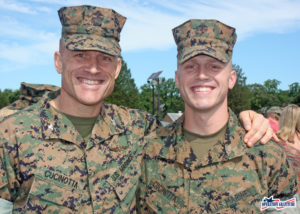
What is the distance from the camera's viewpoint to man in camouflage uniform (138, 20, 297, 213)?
10.3 ft

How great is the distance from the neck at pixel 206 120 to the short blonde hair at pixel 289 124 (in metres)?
3.21

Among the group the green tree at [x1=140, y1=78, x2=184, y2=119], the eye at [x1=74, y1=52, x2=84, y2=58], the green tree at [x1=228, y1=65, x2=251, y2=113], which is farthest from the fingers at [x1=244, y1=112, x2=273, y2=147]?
the green tree at [x1=140, y1=78, x2=184, y2=119]

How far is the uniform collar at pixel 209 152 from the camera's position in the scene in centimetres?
318

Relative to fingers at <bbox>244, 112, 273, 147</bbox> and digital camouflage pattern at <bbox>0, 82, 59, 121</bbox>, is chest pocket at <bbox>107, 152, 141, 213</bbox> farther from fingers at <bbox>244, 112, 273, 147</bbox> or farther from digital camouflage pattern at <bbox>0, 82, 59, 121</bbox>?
digital camouflage pattern at <bbox>0, 82, 59, 121</bbox>

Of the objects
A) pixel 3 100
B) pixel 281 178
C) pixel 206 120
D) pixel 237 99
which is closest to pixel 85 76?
pixel 206 120

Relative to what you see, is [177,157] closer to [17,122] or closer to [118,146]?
[118,146]

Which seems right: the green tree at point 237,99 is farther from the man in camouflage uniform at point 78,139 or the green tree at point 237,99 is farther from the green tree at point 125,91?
the man in camouflage uniform at point 78,139

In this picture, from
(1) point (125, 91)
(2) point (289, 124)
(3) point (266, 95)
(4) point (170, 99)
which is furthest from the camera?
(3) point (266, 95)

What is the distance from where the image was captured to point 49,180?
307cm

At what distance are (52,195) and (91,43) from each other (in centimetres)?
148

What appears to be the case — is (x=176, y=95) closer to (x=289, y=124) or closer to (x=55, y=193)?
(x=289, y=124)

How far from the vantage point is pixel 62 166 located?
3.12m

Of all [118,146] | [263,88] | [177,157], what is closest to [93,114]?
[118,146]

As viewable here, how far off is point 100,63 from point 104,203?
1363mm
